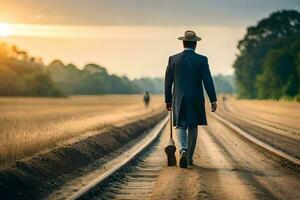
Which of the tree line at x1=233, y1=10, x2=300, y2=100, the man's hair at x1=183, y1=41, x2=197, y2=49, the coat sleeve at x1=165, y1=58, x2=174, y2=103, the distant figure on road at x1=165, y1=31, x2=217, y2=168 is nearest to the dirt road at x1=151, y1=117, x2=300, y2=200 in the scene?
the distant figure on road at x1=165, y1=31, x2=217, y2=168

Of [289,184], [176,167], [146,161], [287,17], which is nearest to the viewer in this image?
[289,184]

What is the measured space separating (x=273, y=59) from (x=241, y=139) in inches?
2549

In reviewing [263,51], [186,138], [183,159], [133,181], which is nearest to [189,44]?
[186,138]

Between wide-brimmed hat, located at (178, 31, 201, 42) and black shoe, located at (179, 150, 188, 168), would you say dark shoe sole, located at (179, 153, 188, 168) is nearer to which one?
black shoe, located at (179, 150, 188, 168)

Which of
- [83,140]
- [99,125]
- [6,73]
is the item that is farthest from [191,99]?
[6,73]

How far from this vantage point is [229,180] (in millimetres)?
11305

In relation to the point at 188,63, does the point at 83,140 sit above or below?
below

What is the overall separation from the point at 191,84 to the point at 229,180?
9.26 feet

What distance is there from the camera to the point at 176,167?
1347 cm

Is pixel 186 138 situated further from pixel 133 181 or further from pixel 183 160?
pixel 133 181

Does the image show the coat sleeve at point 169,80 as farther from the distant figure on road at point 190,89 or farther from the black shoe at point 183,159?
the black shoe at point 183,159

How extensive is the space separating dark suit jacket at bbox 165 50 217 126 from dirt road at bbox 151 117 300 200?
1060 mm

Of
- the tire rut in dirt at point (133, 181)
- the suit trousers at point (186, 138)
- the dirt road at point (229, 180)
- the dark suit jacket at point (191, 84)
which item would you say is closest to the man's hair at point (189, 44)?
the dark suit jacket at point (191, 84)

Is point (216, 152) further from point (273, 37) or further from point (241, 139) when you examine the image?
point (273, 37)
